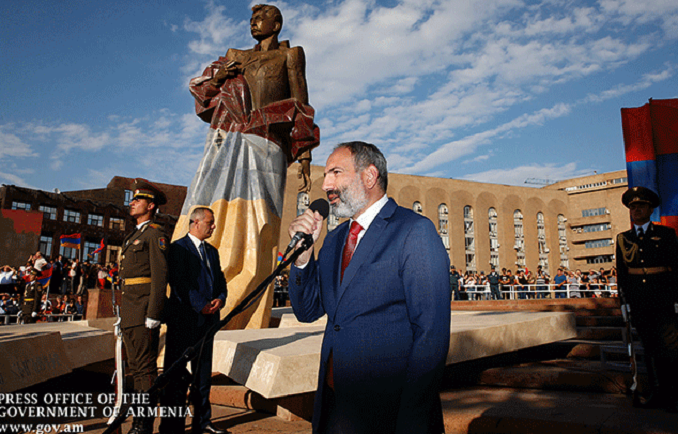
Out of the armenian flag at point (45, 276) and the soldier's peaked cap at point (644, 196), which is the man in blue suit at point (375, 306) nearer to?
the soldier's peaked cap at point (644, 196)

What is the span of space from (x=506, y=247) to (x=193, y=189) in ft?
148

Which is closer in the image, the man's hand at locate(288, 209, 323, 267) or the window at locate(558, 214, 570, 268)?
the man's hand at locate(288, 209, 323, 267)

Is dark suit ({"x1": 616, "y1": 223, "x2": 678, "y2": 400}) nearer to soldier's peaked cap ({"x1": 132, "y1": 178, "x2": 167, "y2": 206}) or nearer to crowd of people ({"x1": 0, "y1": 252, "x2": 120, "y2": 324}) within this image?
soldier's peaked cap ({"x1": 132, "y1": 178, "x2": 167, "y2": 206})

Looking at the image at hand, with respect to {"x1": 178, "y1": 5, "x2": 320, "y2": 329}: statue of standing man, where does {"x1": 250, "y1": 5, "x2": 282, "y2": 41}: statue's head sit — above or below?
above

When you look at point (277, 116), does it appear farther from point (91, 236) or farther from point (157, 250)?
point (91, 236)

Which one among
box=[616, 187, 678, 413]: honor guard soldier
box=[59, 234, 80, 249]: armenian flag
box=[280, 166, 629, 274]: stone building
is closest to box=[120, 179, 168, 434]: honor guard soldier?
box=[616, 187, 678, 413]: honor guard soldier

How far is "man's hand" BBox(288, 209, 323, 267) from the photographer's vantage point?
77.8 inches

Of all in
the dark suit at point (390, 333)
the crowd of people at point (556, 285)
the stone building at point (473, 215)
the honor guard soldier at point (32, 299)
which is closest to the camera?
the dark suit at point (390, 333)

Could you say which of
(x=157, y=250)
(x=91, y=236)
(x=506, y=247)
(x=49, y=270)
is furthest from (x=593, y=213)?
(x=157, y=250)

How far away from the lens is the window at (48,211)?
35000 millimetres

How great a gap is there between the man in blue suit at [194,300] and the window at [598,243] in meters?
Result: 57.8

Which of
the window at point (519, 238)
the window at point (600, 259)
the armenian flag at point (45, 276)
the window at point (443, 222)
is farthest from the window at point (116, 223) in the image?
the window at point (600, 259)

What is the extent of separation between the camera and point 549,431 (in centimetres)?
304

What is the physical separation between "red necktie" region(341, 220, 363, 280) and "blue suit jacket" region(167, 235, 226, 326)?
216cm
